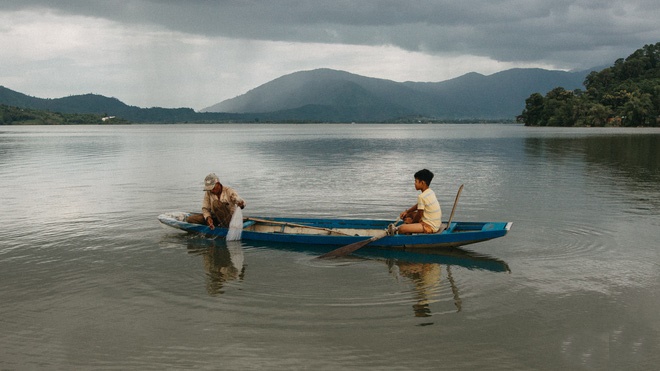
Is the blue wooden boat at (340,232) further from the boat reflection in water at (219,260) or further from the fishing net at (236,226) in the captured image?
the boat reflection in water at (219,260)

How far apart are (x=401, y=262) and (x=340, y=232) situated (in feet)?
8.80

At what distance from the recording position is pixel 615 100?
162 meters

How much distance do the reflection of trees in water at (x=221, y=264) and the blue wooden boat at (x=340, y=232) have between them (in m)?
0.75

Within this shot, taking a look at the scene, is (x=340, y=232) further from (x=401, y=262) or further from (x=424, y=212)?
(x=424, y=212)

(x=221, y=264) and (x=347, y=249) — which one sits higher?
(x=347, y=249)

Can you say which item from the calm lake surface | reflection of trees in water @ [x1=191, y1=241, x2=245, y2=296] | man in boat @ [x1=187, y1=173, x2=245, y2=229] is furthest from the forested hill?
reflection of trees in water @ [x1=191, y1=241, x2=245, y2=296]

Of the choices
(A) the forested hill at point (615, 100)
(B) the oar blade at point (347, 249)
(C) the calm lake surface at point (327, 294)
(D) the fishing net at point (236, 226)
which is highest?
(A) the forested hill at point (615, 100)

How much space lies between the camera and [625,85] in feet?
572

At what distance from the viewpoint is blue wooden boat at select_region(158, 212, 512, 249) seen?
14891mm

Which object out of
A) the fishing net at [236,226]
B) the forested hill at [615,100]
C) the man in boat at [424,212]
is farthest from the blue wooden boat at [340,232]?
the forested hill at [615,100]

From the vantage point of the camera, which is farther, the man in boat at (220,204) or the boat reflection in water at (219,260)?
the man in boat at (220,204)

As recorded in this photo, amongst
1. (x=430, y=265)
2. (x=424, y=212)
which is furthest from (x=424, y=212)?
(x=430, y=265)

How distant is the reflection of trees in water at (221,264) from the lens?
42.1 feet

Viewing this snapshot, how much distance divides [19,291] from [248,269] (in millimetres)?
5357
